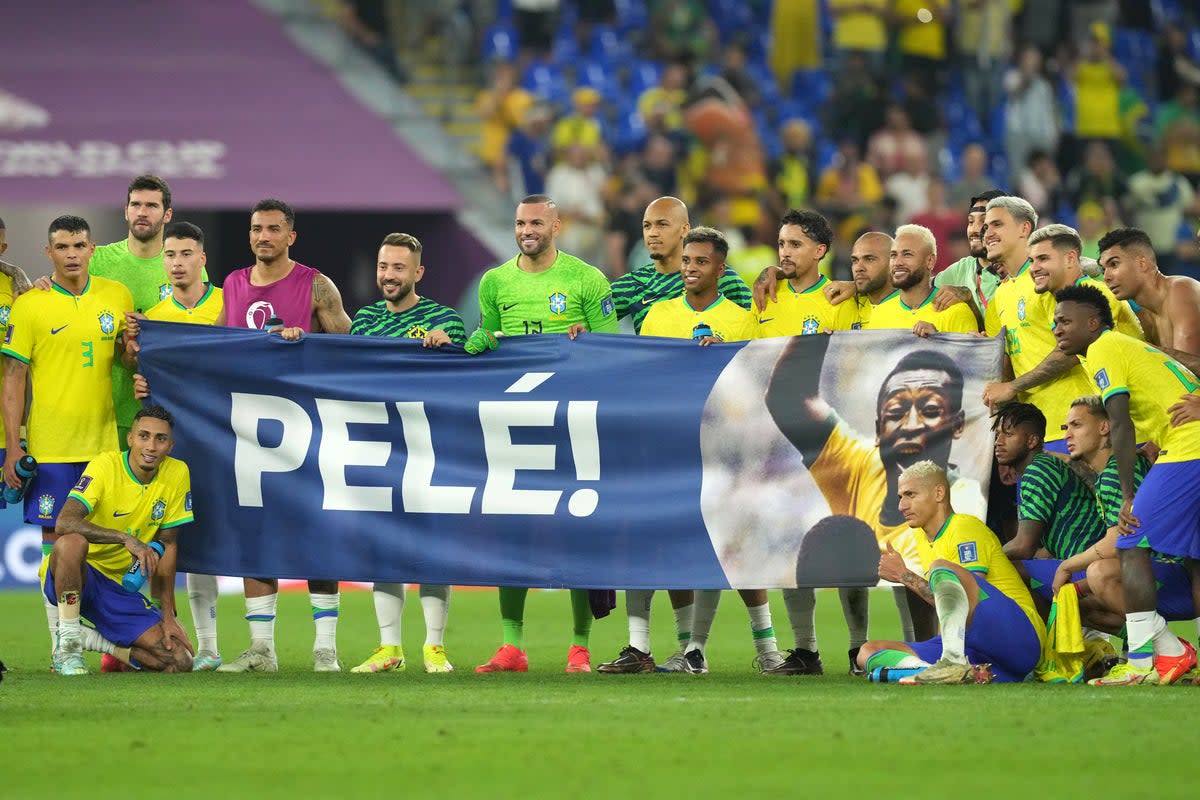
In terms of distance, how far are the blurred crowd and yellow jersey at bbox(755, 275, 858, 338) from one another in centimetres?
859

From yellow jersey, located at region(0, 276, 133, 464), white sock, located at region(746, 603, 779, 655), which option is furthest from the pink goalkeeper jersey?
white sock, located at region(746, 603, 779, 655)

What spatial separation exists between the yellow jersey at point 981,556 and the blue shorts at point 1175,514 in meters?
0.62

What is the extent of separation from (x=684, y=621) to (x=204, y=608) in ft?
8.53

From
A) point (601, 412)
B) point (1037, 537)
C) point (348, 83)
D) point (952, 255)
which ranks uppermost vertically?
point (348, 83)

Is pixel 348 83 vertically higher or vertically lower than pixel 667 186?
higher

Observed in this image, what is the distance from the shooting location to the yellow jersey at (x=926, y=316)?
993 centimetres

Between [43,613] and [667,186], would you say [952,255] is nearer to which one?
[667,186]

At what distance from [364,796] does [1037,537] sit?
448 cm

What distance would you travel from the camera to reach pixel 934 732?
7102 millimetres

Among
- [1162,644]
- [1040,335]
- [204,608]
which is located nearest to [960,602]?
[1162,644]

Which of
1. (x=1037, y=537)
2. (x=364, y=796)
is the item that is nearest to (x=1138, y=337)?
(x=1037, y=537)

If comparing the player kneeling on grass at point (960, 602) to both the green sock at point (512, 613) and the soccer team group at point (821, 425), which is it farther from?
the green sock at point (512, 613)

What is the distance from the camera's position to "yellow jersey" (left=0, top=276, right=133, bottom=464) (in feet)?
33.3

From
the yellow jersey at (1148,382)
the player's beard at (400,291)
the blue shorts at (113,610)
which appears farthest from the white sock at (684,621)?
the blue shorts at (113,610)
